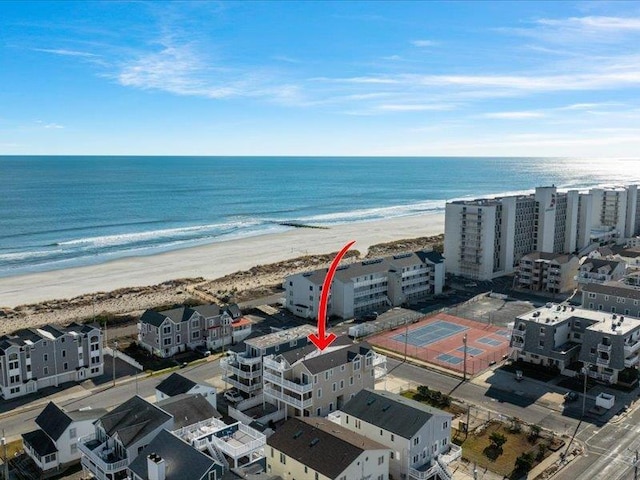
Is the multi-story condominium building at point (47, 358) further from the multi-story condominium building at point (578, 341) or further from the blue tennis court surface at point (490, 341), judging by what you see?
the multi-story condominium building at point (578, 341)

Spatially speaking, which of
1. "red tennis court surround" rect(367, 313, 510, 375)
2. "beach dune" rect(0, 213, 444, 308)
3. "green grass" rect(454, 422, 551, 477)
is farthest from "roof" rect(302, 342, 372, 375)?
"beach dune" rect(0, 213, 444, 308)

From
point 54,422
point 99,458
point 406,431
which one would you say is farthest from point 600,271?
point 54,422

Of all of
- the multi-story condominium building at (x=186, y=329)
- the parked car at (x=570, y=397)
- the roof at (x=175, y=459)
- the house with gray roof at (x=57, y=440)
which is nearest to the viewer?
the roof at (x=175, y=459)

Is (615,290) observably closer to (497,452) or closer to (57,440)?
(497,452)

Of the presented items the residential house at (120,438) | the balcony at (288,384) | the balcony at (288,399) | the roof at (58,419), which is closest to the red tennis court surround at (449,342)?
the balcony at (288,399)

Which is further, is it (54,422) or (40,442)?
(54,422)
